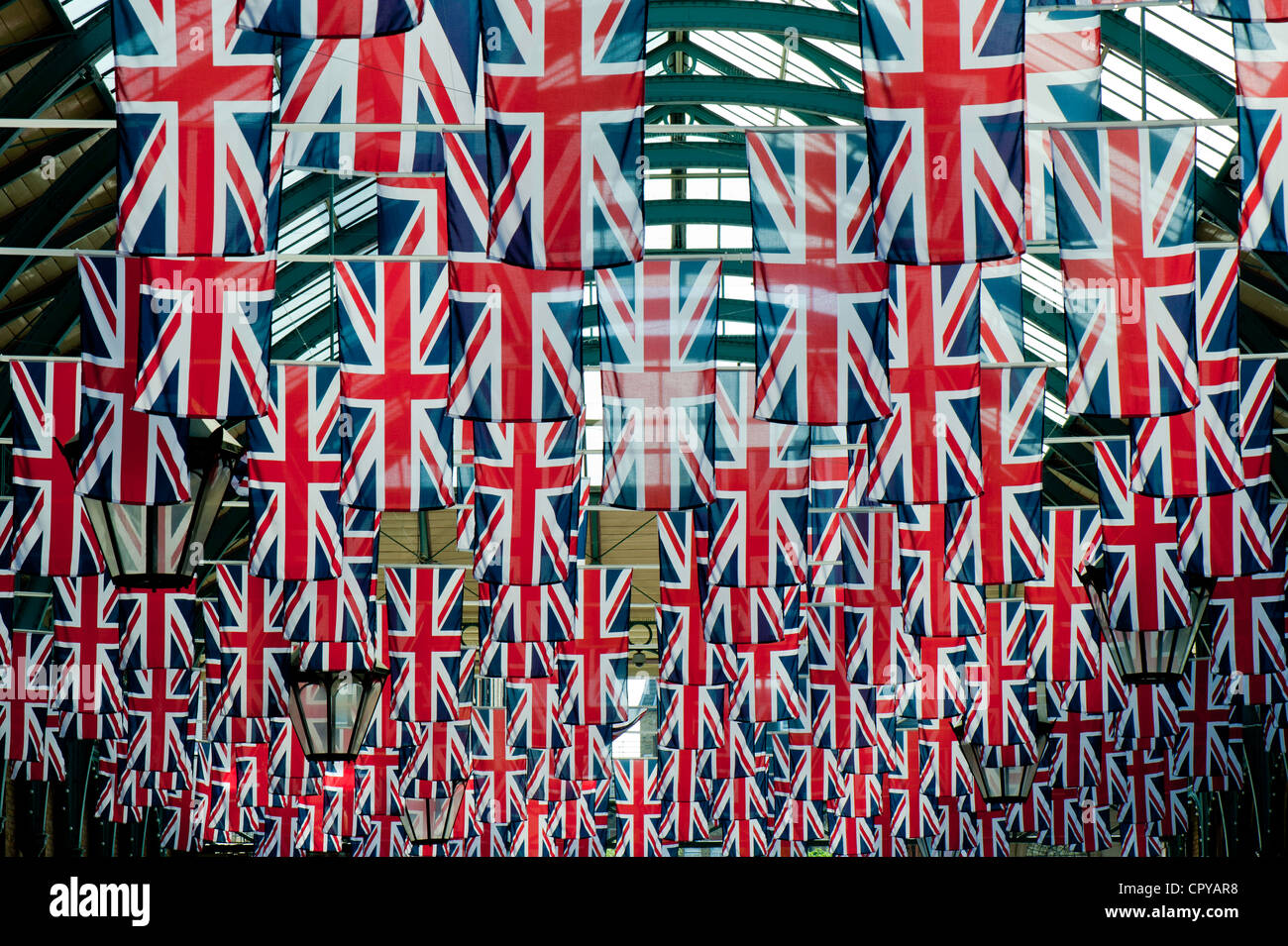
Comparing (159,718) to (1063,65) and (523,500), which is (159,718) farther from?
(1063,65)

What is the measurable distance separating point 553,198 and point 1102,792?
26152 mm

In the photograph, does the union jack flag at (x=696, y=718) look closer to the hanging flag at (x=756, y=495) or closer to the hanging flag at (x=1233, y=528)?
the hanging flag at (x=756, y=495)

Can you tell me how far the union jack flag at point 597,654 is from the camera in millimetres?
26345

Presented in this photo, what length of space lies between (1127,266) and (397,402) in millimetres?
7136

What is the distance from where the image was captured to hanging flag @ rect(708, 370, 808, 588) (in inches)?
802

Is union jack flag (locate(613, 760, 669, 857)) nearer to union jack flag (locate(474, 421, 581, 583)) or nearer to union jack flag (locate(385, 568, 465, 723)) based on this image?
union jack flag (locate(385, 568, 465, 723))

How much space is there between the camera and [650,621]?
5294 cm

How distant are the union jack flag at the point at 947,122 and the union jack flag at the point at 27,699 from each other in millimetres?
19426

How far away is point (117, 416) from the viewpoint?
16562 mm

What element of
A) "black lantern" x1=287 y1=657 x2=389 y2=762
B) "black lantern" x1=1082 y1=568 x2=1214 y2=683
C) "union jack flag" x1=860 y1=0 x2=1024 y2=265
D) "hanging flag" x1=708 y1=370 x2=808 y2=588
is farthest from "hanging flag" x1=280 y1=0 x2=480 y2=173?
"black lantern" x1=1082 y1=568 x2=1214 y2=683

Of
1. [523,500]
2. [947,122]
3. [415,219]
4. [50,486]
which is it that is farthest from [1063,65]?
[50,486]

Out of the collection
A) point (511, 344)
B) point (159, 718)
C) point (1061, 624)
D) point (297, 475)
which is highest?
point (511, 344)

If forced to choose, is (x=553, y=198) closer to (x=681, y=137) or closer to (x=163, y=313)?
(x=163, y=313)
